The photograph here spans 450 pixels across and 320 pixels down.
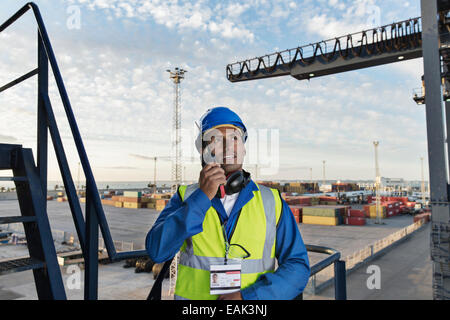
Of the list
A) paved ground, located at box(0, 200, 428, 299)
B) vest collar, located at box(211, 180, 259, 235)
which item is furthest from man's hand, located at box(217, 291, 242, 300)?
paved ground, located at box(0, 200, 428, 299)

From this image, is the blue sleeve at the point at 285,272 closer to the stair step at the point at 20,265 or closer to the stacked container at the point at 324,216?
the stair step at the point at 20,265

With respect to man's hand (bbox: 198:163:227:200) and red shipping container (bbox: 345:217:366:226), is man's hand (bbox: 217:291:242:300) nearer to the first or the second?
man's hand (bbox: 198:163:227:200)

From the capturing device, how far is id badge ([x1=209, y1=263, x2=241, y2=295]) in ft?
4.42

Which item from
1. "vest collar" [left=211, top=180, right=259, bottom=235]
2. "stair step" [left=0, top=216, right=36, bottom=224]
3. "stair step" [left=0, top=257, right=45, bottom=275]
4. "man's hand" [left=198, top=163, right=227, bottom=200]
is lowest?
"stair step" [left=0, top=257, right=45, bottom=275]

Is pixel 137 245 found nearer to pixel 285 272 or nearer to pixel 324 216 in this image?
pixel 324 216

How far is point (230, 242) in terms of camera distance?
4.64 feet

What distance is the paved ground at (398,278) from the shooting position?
44.3 feet

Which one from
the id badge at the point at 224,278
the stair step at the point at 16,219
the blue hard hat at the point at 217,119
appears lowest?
the id badge at the point at 224,278

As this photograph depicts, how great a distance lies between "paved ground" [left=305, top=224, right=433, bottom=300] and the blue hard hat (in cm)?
1378

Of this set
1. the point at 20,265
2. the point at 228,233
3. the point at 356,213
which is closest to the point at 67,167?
the point at 20,265

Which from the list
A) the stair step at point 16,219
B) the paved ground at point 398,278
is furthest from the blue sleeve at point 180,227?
the paved ground at point 398,278

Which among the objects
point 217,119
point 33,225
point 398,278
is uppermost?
point 217,119

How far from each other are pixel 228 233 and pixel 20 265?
164 cm

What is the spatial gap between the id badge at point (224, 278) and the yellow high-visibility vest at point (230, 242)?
0.05 m
